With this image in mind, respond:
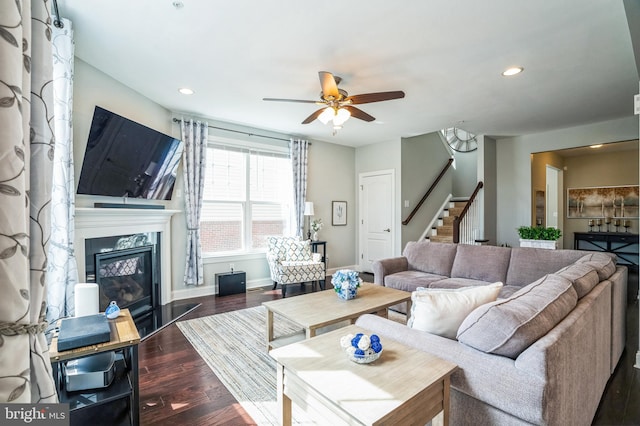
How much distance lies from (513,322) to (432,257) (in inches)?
114

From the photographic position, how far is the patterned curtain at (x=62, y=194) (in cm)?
239

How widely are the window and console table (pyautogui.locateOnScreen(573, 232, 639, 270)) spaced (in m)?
7.11

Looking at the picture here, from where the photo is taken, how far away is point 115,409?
6.50 ft

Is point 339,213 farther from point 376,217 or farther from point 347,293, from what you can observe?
point 347,293

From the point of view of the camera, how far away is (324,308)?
2.63 m

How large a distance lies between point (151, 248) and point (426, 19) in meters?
3.89

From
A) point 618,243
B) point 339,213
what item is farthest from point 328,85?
point 618,243

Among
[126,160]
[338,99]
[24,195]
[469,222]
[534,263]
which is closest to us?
[24,195]

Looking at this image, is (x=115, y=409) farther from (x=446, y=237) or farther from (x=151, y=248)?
(x=446, y=237)

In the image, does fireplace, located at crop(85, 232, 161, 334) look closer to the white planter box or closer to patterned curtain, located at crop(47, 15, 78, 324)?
patterned curtain, located at crop(47, 15, 78, 324)

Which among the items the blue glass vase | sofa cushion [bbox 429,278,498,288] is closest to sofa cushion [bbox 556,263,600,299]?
sofa cushion [bbox 429,278,498,288]

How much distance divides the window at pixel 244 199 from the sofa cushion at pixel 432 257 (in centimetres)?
226

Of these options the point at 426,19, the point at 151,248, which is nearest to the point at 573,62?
the point at 426,19

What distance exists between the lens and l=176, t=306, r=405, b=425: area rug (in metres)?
2.05
